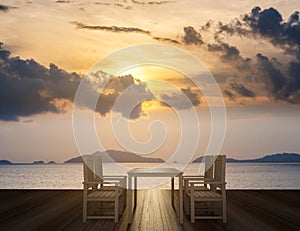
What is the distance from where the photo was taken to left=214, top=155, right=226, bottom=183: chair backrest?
707cm

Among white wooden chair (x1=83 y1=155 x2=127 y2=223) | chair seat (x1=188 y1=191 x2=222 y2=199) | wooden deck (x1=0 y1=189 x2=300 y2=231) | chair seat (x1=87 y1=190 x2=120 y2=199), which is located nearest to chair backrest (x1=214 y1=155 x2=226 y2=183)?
chair seat (x1=188 y1=191 x2=222 y2=199)

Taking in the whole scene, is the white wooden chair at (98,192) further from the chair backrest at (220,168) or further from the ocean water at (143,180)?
the ocean water at (143,180)

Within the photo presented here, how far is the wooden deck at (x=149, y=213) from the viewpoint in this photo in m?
6.62

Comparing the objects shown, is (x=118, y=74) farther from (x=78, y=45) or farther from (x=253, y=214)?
(x=253, y=214)

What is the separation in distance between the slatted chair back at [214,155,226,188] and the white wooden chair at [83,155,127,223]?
1436 mm

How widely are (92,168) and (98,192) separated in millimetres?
442

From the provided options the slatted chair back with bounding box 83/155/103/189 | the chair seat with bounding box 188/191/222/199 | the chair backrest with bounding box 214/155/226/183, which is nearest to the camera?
the chair seat with bounding box 188/191/222/199

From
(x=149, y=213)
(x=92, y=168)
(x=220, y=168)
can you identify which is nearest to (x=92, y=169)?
(x=92, y=168)

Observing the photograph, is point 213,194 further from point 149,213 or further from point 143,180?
point 143,180

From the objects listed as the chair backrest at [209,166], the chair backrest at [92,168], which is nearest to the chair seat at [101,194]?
the chair backrest at [92,168]

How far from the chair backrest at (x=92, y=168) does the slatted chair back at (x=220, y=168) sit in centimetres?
187

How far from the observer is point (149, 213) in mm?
8008

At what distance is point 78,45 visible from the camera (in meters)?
15.7

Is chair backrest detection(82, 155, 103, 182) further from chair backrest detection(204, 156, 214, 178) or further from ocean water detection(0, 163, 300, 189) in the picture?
ocean water detection(0, 163, 300, 189)
